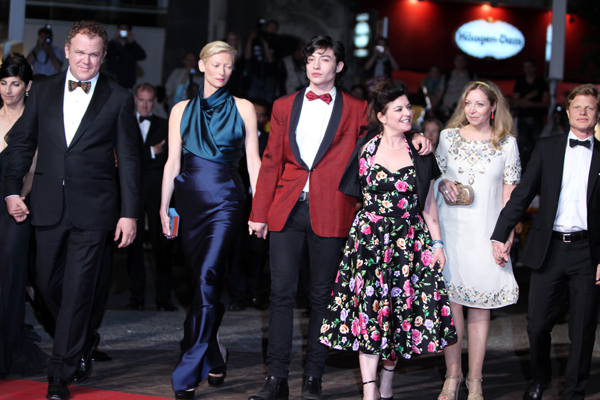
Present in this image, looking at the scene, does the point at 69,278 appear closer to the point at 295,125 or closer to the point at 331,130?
the point at 295,125

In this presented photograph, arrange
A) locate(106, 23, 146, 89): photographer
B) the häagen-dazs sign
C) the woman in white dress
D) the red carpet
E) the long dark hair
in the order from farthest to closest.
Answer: the häagen-dazs sign
locate(106, 23, 146, 89): photographer
the long dark hair
the woman in white dress
the red carpet

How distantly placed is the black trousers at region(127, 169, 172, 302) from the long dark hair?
2.27 m

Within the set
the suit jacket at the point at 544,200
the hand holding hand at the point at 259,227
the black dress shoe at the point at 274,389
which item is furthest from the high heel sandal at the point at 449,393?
the hand holding hand at the point at 259,227

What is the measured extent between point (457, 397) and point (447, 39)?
1592 centimetres

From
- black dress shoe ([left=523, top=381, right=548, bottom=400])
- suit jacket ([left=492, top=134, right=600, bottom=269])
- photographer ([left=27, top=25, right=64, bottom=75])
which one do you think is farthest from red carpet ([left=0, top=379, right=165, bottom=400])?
photographer ([left=27, top=25, right=64, bottom=75])

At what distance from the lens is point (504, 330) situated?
6.69 meters

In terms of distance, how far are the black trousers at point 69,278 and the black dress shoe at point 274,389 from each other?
3.53 ft

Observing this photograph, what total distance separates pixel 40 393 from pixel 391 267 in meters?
2.16

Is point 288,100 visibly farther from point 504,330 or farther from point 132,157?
point 504,330

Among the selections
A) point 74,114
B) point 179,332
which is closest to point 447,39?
point 179,332

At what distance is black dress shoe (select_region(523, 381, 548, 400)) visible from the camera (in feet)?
14.2

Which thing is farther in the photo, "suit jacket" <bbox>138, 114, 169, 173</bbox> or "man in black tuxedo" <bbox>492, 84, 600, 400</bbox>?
"suit jacket" <bbox>138, 114, 169, 173</bbox>

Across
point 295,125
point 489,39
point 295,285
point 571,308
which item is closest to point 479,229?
point 571,308

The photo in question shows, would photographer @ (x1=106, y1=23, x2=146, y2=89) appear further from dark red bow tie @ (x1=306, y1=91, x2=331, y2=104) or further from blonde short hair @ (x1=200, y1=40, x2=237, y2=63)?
dark red bow tie @ (x1=306, y1=91, x2=331, y2=104)
